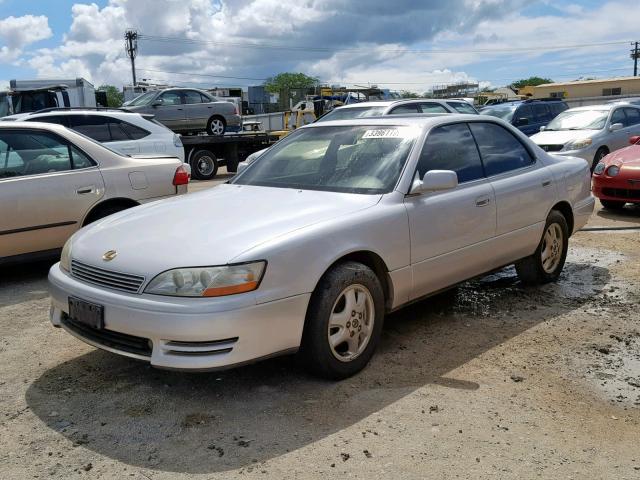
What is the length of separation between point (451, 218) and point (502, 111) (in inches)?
545

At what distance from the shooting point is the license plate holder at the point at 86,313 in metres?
3.46

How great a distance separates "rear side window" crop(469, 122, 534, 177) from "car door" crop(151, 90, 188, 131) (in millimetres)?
14534

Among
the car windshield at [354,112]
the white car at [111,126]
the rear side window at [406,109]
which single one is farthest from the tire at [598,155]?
the white car at [111,126]

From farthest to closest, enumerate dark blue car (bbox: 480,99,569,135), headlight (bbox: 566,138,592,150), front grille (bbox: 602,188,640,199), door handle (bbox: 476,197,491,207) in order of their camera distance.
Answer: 1. dark blue car (bbox: 480,99,569,135)
2. headlight (bbox: 566,138,592,150)
3. front grille (bbox: 602,188,640,199)
4. door handle (bbox: 476,197,491,207)

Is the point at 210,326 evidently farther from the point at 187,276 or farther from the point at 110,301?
the point at 110,301

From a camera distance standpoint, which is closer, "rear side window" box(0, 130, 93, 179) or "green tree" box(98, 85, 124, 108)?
"rear side window" box(0, 130, 93, 179)

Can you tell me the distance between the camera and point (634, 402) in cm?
352

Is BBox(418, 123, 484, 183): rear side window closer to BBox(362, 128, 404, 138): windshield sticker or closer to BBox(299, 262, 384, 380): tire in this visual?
BBox(362, 128, 404, 138): windshield sticker

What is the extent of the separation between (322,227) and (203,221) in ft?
2.37

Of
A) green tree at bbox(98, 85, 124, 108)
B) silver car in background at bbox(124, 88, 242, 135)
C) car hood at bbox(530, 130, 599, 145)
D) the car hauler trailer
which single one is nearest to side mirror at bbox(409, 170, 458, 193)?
car hood at bbox(530, 130, 599, 145)

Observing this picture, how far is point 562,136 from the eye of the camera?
13125 millimetres

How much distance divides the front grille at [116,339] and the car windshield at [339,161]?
1.56 m

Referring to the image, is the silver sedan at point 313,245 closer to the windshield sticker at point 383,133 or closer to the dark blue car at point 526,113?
the windshield sticker at point 383,133

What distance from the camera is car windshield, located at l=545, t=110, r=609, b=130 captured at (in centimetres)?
1345
